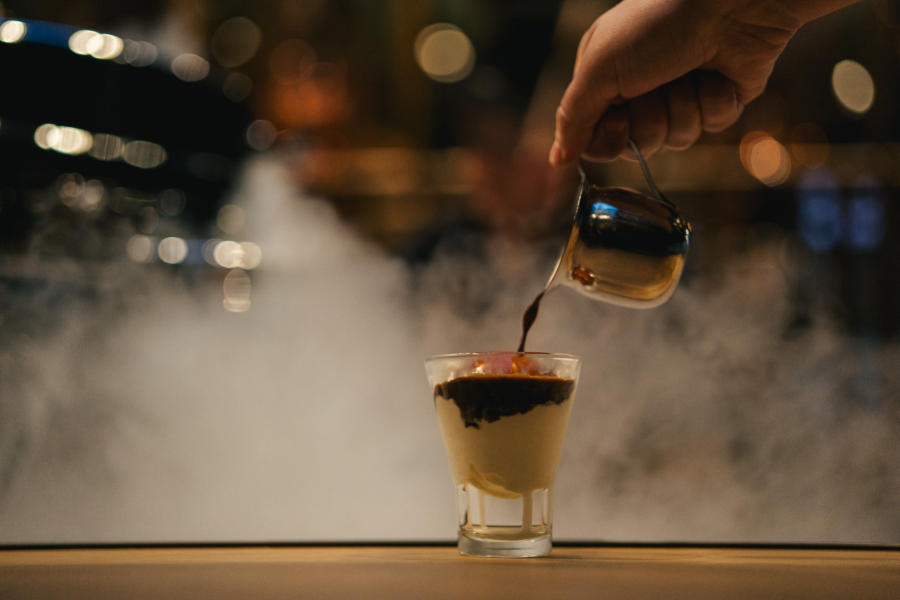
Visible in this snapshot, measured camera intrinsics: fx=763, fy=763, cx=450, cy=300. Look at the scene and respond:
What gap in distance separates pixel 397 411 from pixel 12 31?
90 cm

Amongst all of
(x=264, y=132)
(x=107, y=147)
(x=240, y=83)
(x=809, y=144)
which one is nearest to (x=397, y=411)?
(x=107, y=147)

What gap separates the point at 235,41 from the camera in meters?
2.60

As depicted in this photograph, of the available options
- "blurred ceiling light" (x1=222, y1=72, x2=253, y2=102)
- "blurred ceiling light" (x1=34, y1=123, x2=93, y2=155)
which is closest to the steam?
"blurred ceiling light" (x1=34, y1=123, x2=93, y2=155)

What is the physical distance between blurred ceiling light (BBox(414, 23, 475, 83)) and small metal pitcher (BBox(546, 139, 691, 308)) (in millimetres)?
1853

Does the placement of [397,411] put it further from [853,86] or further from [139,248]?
[853,86]

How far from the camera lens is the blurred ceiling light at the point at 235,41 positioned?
2.59 m

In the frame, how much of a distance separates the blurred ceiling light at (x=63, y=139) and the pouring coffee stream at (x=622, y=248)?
948 mm

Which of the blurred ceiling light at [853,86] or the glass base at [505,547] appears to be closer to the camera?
the glass base at [505,547]

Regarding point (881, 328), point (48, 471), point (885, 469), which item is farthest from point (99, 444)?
point (881, 328)

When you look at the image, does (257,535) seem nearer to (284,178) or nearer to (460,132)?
(284,178)

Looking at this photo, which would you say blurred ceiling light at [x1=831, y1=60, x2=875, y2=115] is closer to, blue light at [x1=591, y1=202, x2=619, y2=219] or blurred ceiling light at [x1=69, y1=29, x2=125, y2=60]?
blue light at [x1=591, y1=202, x2=619, y2=219]

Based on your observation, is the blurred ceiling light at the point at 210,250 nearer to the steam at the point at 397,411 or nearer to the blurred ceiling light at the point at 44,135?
the steam at the point at 397,411

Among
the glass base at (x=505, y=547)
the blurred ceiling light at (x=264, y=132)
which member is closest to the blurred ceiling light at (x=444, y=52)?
the blurred ceiling light at (x=264, y=132)

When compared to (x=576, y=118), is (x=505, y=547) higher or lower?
lower
